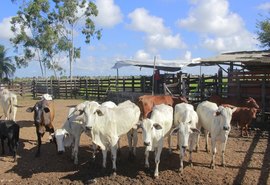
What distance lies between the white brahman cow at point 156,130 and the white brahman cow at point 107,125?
62cm

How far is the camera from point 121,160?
1088 cm

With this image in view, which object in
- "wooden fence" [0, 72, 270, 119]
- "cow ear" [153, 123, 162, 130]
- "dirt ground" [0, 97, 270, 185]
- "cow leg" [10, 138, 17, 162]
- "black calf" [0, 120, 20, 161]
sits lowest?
"dirt ground" [0, 97, 270, 185]

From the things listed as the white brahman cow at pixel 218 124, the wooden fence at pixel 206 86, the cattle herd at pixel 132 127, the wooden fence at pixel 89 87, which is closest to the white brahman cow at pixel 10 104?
the cattle herd at pixel 132 127

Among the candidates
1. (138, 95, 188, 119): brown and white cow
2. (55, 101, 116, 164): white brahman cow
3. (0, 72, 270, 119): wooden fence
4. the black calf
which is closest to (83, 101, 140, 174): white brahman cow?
(55, 101, 116, 164): white brahman cow

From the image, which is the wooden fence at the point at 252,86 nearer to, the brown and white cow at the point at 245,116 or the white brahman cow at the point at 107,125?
the brown and white cow at the point at 245,116

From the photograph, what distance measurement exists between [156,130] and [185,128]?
0.73 meters

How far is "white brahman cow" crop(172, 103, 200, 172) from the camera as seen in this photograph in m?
9.61

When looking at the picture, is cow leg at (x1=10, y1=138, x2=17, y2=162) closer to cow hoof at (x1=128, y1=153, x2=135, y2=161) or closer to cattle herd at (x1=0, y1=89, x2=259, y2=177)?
cattle herd at (x1=0, y1=89, x2=259, y2=177)

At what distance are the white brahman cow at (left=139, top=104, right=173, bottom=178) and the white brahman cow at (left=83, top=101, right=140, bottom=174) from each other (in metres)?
0.62

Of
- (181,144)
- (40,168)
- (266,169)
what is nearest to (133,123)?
(181,144)

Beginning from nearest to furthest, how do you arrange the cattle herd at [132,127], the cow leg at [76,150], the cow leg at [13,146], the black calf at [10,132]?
the cattle herd at [132,127]
the cow leg at [76,150]
the cow leg at [13,146]
the black calf at [10,132]

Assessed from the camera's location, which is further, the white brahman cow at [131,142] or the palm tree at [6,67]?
the palm tree at [6,67]

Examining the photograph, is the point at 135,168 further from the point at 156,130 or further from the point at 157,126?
the point at 157,126

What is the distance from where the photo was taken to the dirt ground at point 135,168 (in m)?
9.33
